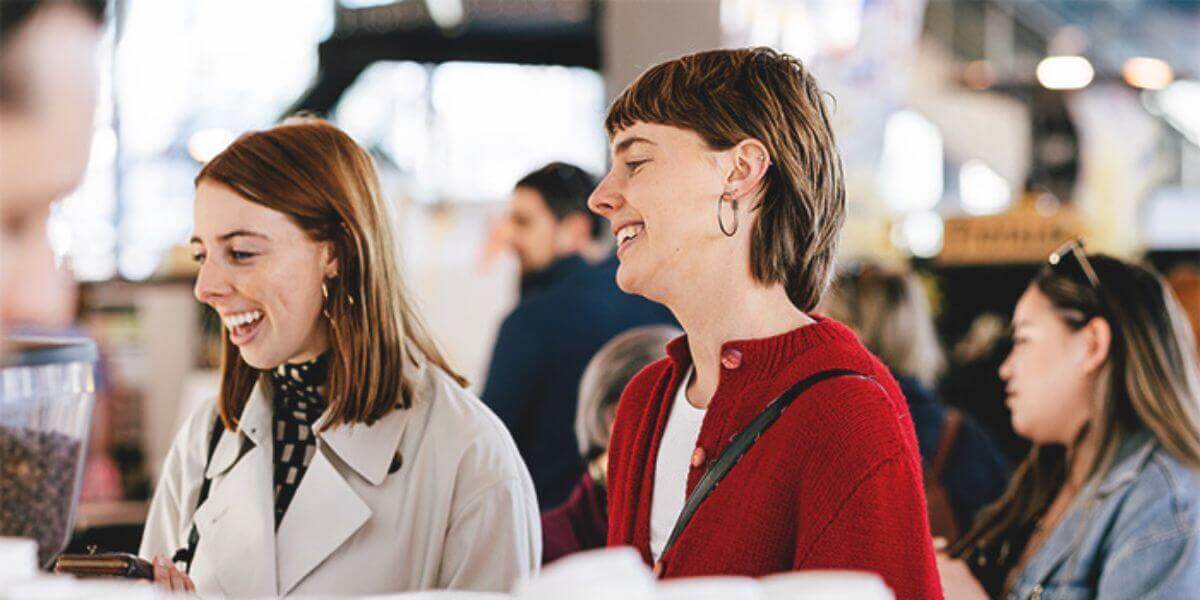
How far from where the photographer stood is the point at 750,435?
161cm

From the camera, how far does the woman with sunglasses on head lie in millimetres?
2506

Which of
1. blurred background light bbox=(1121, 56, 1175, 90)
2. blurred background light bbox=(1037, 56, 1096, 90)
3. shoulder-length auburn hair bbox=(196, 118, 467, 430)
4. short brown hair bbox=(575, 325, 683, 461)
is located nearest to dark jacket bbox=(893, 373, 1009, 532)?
short brown hair bbox=(575, 325, 683, 461)

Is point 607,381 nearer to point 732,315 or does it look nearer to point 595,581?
point 732,315

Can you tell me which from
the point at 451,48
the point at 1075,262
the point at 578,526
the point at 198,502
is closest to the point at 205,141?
the point at 451,48

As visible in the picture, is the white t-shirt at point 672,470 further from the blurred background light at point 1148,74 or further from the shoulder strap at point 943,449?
the blurred background light at point 1148,74

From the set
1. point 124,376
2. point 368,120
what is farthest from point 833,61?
point 124,376

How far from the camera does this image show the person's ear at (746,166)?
1690 millimetres

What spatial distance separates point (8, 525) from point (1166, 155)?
11.4 metres

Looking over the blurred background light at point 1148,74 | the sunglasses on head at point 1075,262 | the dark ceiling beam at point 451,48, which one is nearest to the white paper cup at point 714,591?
the sunglasses on head at point 1075,262

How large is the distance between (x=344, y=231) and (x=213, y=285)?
9.0 inches

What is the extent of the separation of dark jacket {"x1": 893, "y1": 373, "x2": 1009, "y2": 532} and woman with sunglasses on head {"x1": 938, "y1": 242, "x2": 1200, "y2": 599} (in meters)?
0.66

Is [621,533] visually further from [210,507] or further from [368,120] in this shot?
[368,120]

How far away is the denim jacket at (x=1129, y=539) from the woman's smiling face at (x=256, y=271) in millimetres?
1601

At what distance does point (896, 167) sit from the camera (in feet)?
38.3
